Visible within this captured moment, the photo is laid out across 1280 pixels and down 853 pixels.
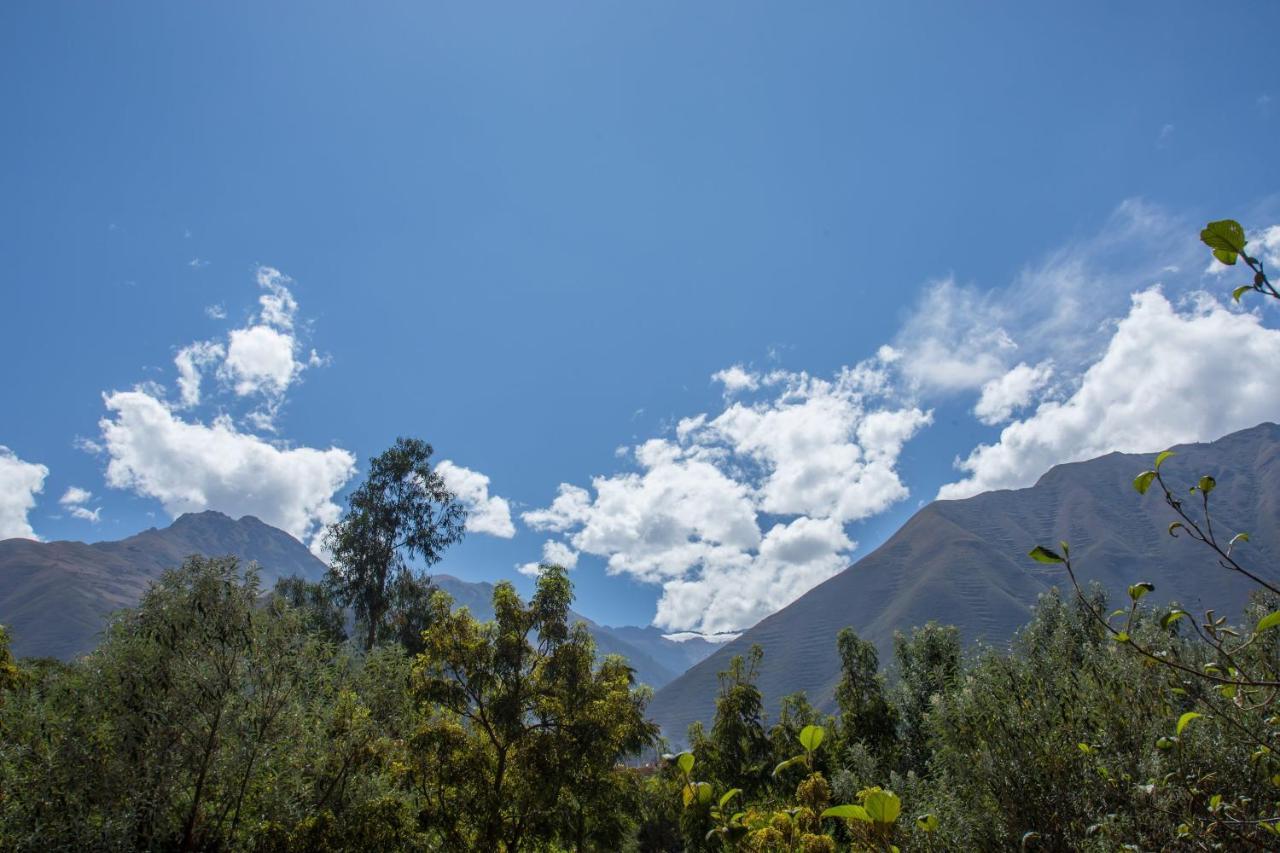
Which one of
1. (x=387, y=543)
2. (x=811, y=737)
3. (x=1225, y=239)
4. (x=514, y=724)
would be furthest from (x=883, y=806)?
(x=387, y=543)

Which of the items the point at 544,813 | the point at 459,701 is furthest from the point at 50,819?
the point at 544,813

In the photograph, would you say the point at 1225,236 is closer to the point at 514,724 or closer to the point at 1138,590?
the point at 1138,590

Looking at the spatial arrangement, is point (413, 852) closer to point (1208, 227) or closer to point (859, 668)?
point (1208, 227)

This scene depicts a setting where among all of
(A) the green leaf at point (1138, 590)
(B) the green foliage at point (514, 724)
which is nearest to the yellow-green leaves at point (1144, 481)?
(A) the green leaf at point (1138, 590)

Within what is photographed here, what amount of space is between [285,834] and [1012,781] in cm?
1040

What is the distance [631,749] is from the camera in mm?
16781

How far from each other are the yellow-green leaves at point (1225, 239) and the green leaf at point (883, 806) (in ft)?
5.71

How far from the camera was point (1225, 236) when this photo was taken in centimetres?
174

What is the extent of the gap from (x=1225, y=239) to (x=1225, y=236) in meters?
0.01

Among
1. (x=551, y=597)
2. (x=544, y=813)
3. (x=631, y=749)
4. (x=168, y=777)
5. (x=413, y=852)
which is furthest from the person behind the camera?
(x=631, y=749)

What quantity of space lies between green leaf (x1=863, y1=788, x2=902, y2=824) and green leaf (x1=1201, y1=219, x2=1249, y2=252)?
1.74m

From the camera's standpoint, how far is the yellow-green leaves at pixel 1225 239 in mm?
1726

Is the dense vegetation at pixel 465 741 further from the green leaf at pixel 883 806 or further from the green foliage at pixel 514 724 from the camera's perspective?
the green leaf at pixel 883 806

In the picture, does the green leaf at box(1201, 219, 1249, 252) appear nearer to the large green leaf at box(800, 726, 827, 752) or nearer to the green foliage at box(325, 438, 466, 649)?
the large green leaf at box(800, 726, 827, 752)
